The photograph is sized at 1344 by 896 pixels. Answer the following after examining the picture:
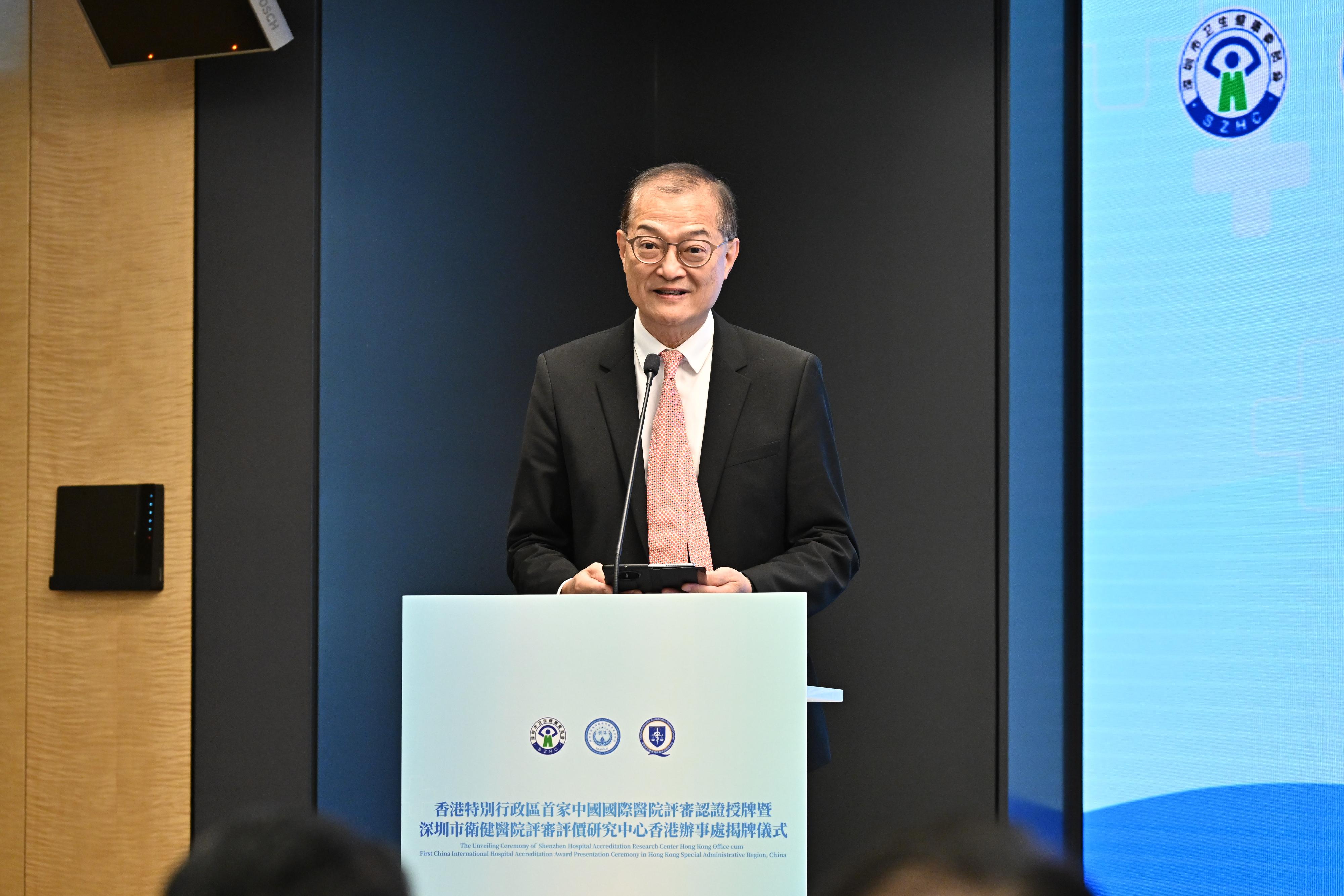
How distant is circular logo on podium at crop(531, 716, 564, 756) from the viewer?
74.5 inches

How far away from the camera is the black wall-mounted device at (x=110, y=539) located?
2908 mm

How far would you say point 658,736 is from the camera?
1873mm

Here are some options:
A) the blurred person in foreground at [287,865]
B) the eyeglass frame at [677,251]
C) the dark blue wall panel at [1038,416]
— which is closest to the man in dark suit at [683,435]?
the eyeglass frame at [677,251]

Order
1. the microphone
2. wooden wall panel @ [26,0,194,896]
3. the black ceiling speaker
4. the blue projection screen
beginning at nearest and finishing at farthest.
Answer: the microphone → the black ceiling speaker → wooden wall panel @ [26,0,194,896] → the blue projection screen

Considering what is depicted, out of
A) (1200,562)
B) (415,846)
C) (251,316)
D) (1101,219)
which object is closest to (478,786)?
(415,846)

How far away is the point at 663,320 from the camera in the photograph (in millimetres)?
2625

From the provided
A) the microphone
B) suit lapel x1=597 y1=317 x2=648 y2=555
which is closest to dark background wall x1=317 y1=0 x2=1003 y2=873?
suit lapel x1=597 y1=317 x2=648 y2=555

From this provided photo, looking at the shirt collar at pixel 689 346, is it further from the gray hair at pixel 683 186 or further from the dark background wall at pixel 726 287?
the dark background wall at pixel 726 287

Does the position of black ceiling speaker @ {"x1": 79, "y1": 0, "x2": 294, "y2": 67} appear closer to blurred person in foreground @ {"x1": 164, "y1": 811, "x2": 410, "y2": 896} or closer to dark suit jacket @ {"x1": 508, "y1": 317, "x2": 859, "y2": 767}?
dark suit jacket @ {"x1": 508, "y1": 317, "x2": 859, "y2": 767}

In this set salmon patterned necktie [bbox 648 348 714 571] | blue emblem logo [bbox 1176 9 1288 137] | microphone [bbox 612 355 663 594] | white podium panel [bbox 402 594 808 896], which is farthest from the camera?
blue emblem logo [bbox 1176 9 1288 137]

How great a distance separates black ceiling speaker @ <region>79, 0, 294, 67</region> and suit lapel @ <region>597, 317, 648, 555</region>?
0.98m

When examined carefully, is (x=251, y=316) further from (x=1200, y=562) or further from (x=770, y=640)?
(x=1200, y=562)

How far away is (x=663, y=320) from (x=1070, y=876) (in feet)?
7.03

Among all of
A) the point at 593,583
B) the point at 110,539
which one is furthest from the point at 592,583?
the point at 110,539
